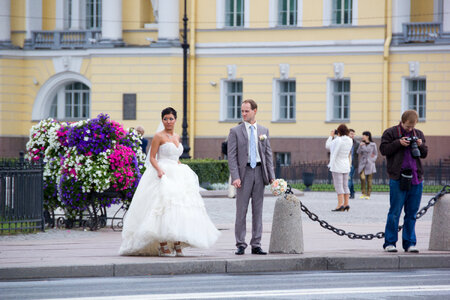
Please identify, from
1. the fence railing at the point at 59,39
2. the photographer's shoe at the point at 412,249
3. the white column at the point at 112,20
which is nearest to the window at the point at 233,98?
the white column at the point at 112,20

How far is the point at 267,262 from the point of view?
13.2 meters

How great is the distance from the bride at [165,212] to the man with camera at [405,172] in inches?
95.5

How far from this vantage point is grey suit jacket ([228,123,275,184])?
13.8 m

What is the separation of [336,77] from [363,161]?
13417 millimetres

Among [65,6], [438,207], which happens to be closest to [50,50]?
[65,6]

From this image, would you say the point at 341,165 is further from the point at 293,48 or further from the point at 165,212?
the point at 293,48

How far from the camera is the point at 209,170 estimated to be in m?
33.3

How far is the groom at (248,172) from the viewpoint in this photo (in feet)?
45.2

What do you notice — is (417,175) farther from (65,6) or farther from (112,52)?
(65,6)

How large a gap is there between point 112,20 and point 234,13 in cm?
501

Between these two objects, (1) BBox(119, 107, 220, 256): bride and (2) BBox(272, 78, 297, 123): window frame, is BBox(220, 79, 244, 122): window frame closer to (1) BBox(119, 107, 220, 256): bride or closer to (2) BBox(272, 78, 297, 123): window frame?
(2) BBox(272, 78, 297, 123): window frame

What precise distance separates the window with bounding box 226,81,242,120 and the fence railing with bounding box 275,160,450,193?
5.19 metres

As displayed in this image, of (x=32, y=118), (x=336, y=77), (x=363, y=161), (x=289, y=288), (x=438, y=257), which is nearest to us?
(x=289, y=288)

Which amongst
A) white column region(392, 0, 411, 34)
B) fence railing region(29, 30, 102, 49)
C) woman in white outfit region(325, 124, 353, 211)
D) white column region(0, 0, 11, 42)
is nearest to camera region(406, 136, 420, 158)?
woman in white outfit region(325, 124, 353, 211)
